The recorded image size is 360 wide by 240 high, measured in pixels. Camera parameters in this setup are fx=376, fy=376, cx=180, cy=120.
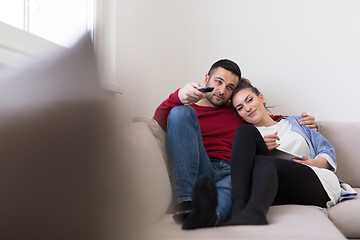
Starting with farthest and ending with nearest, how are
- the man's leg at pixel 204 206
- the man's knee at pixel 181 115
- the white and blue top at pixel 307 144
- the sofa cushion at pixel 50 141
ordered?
the white and blue top at pixel 307 144 → the man's knee at pixel 181 115 → the man's leg at pixel 204 206 → the sofa cushion at pixel 50 141

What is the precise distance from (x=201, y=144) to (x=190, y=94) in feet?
0.68

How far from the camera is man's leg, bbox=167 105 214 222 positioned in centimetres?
129

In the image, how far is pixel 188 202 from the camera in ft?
4.18

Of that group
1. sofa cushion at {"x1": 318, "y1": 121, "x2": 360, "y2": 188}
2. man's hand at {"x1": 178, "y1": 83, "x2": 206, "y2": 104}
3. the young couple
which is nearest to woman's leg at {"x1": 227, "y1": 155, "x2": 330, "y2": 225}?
the young couple

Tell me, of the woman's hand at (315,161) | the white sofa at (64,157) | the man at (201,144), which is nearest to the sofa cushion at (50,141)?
the white sofa at (64,157)

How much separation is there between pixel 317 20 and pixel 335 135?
2.41 feet

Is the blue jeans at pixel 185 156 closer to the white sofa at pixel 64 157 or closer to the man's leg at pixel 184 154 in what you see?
the man's leg at pixel 184 154

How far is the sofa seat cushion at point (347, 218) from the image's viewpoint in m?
1.39

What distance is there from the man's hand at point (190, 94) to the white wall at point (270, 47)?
64 centimetres

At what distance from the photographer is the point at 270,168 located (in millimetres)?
1262

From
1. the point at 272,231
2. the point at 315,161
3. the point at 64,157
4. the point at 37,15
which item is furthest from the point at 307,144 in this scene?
the point at 64,157

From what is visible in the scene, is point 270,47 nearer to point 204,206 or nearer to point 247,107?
point 247,107

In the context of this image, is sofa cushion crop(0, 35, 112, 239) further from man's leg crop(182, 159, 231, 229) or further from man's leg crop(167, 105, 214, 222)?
man's leg crop(167, 105, 214, 222)

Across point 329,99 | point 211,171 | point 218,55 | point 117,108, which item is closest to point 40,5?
point 211,171
